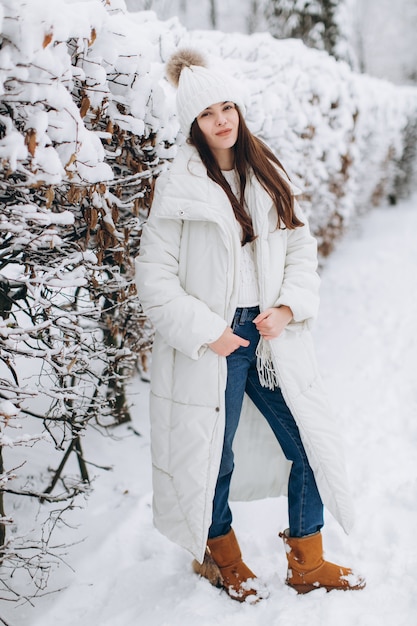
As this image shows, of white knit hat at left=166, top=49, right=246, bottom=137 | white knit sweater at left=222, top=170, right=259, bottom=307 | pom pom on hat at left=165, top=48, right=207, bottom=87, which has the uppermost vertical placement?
pom pom on hat at left=165, top=48, right=207, bottom=87

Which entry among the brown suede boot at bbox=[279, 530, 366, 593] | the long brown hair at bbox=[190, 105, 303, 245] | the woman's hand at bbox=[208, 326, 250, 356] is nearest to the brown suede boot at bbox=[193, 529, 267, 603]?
the brown suede boot at bbox=[279, 530, 366, 593]

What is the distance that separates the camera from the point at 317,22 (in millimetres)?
12352

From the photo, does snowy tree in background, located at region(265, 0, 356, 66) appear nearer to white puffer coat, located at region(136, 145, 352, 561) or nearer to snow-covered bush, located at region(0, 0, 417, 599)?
snow-covered bush, located at region(0, 0, 417, 599)

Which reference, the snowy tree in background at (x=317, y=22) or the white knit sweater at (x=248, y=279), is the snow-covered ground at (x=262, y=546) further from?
the snowy tree in background at (x=317, y=22)

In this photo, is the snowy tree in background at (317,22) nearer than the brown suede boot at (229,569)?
No

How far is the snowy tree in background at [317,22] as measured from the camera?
12234 millimetres

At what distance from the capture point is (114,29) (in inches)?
70.6

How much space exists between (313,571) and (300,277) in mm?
1201

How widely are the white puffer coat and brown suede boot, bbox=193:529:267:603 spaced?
25cm

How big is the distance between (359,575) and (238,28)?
24.3 metres

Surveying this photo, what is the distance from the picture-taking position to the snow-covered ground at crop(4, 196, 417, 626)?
79.4 inches

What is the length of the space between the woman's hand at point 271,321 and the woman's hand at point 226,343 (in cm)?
10

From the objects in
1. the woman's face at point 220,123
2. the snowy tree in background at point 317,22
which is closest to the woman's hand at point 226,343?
the woman's face at point 220,123

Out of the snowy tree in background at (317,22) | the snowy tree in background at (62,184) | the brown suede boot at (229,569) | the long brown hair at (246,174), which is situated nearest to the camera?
the snowy tree in background at (62,184)
